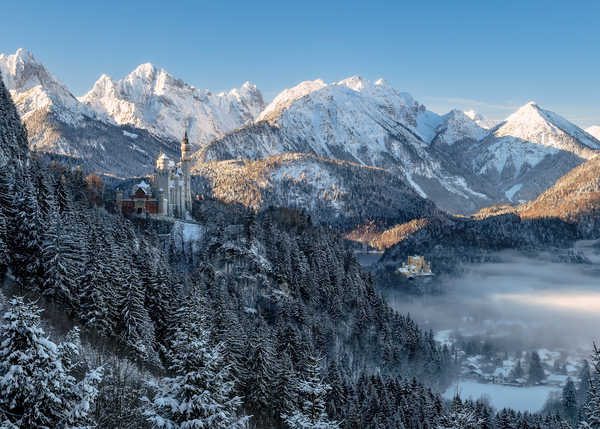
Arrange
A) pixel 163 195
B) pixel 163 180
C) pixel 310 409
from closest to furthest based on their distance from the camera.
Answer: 1. pixel 310 409
2. pixel 163 195
3. pixel 163 180

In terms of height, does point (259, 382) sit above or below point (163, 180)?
below

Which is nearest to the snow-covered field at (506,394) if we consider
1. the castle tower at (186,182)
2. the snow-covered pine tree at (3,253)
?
the castle tower at (186,182)

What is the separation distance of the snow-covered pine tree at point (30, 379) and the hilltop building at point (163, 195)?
90.6 meters

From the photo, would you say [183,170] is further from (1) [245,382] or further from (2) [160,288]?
(1) [245,382]

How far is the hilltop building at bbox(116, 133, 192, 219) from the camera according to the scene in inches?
4235

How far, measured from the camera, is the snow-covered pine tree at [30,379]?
17.6m

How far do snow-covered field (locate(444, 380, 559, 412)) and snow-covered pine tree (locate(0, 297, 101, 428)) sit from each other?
4965 inches

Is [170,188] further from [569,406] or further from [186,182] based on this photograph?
[569,406]

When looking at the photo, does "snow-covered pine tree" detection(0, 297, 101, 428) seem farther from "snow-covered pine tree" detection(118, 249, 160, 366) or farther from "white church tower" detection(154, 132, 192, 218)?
"white church tower" detection(154, 132, 192, 218)

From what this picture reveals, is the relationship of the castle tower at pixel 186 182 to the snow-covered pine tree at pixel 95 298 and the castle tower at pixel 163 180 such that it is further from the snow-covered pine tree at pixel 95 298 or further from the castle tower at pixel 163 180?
the snow-covered pine tree at pixel 95 298

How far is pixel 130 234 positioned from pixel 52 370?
210 ft

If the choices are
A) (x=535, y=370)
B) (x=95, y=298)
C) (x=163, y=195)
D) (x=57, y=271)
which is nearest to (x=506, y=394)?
(x=535, y=370)

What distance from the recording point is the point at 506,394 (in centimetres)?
14138

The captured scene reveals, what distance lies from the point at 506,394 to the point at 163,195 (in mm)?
108637
